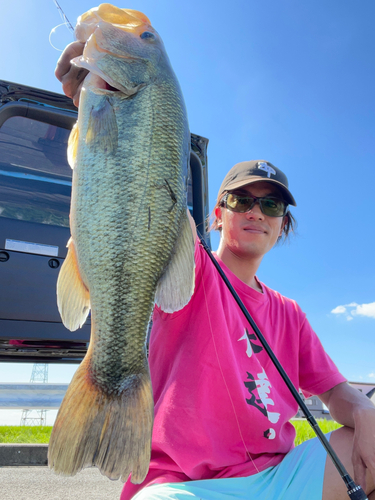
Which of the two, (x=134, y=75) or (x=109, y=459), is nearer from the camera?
(x=109, y=459)

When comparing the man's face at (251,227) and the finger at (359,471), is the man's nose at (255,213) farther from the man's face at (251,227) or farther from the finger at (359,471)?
the finger at (359,471)

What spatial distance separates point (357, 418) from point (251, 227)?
1.12 metres

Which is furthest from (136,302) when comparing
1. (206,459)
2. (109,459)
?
(206,459)

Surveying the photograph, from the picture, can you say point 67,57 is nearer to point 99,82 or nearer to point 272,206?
point 99,82

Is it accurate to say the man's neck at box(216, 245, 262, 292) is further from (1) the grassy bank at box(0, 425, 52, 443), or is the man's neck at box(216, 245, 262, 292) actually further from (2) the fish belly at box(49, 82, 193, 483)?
(1) the grassy bank at box(0, 425, 52, 443)

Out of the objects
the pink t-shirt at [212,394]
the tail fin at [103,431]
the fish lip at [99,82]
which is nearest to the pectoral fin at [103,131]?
the fish lip at [99,82]

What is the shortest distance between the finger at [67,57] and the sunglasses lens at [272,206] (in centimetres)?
→ 125

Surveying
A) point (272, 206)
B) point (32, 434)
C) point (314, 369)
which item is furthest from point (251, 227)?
point (32, 434)

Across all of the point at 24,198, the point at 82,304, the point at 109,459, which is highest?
the point at 24,198

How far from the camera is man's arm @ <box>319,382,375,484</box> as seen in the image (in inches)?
66.6

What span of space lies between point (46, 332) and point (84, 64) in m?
1.85

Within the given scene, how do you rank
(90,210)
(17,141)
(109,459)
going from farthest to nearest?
(17,141)
(90,210)
(109,459)

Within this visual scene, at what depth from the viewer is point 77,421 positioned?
1175 millimetres

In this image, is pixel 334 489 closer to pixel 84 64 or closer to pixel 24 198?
pixel 84 64
